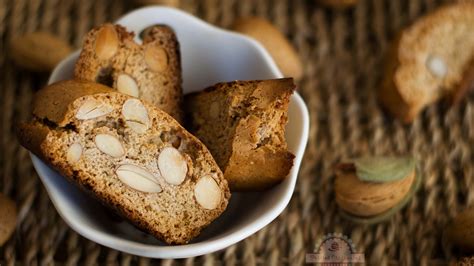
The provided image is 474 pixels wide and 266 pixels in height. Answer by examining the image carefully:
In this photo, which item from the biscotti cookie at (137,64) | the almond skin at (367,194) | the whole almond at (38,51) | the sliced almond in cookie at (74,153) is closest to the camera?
the sliced almond in cookie at (74,153)

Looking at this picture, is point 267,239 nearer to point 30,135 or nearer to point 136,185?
point 136,185

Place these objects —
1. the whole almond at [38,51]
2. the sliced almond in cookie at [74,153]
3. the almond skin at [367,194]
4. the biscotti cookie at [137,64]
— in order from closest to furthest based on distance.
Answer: the sliced almond in cookie at [74,153], the biscotti cookie at [137,64], the almond skin at [367,194], the whole almond at [38,51]

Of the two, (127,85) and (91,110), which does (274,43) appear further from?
(91,110)

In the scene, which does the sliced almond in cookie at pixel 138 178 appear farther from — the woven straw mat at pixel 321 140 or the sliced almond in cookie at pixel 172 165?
the woven straw mat at pixel 321 140

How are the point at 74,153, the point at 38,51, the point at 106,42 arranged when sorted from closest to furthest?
the point at 74,153
the point at 106,42
the point at 38,51

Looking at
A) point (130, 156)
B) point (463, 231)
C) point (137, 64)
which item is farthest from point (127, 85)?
point (463, 231)

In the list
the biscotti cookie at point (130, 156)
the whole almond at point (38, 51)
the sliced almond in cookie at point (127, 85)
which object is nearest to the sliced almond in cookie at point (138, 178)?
the biscotti cookie at point (130, 156)

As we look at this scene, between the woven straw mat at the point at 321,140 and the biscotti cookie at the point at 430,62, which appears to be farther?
the biscotti cookie at the point at 430,62
